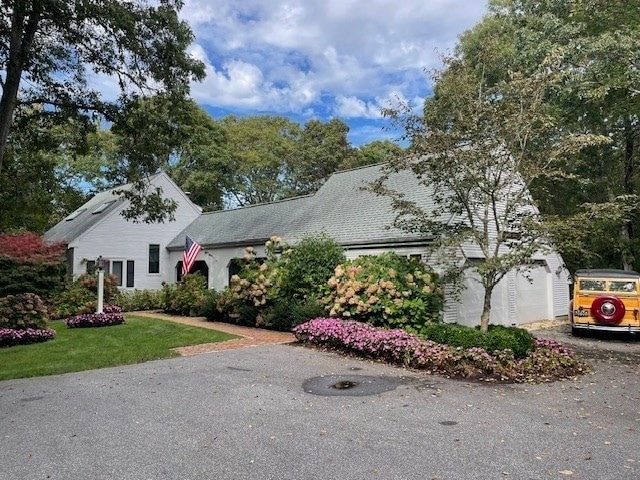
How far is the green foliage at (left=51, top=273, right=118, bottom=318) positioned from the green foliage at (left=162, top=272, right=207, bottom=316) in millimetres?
2286

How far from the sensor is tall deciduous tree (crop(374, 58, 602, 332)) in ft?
30.6

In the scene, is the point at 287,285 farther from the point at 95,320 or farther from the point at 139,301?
the point at 139,301

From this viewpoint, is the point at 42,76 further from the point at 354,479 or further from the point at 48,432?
the point at 354,479

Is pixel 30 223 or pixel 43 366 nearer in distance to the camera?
pixel 43 366

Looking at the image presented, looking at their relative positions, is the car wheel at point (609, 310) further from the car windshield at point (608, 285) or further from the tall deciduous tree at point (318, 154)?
the tall deciduous tree at point (318, 154)

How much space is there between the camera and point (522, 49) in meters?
16.2

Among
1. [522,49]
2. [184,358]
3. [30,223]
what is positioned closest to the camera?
[184,358]

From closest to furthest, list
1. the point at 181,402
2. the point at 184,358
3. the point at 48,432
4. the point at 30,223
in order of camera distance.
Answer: the point at 48,432 < the point at 181,402 < the point at 184,358 < the point at 30,223

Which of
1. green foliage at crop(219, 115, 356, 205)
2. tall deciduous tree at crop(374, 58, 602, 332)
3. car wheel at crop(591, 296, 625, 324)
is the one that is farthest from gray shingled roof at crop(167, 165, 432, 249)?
green foliage at crop(219, 115, 356, 205)

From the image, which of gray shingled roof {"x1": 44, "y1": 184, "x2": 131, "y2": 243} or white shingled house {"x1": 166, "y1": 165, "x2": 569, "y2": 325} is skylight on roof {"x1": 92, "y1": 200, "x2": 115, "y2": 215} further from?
white shingled house {"x1": 166, "y1": 165, "x2": 569, "y2": 325}

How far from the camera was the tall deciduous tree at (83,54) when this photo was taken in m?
9.53

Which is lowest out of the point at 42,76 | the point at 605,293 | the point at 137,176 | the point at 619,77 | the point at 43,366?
the point at 43,366

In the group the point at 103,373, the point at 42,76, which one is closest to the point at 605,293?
the point at 103,373

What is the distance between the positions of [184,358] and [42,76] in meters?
7.55
